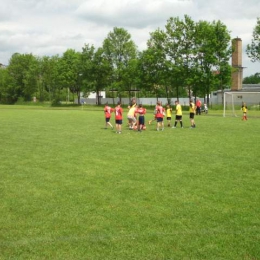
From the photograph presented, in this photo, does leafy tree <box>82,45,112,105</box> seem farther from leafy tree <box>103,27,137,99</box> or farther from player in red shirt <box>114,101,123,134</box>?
player in red shirt <box>114,101,123,134</box>

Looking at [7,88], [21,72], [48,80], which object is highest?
[21,72]

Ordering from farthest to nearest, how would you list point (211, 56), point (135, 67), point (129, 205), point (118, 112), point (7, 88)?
1. point (7, 88)
2. point (135, 67)
3. point (211, 56)
4. point (118, 112)
5. point (129, 205)

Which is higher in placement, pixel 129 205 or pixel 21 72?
pixel 21 72

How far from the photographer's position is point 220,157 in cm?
1159

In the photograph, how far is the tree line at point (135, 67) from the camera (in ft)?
177

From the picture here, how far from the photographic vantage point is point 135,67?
209ft

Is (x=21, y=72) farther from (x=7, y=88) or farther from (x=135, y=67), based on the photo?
(x=135, y=67)

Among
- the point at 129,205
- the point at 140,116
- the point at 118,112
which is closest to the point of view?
the point at 129,205

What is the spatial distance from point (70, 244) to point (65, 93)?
287ft

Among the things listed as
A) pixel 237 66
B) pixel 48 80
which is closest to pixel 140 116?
pixel 237 66

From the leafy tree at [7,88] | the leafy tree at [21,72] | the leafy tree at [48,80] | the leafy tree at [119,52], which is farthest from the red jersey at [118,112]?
the leafy tree at [7,88]

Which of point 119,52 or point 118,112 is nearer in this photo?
point 118,112

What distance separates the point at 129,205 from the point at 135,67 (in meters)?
58.6

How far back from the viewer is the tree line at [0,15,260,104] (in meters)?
54.1
